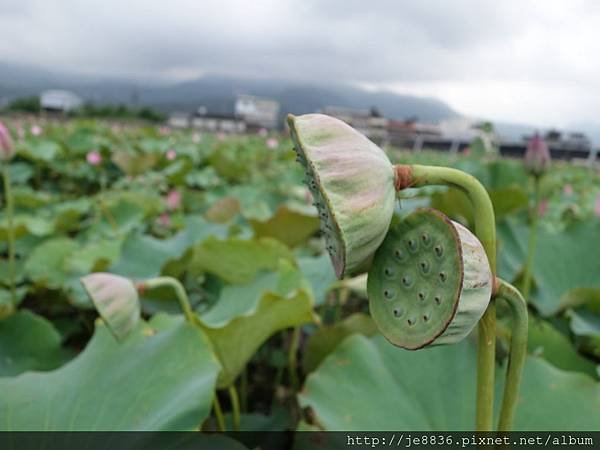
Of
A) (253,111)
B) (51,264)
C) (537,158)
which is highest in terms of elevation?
(537,158)

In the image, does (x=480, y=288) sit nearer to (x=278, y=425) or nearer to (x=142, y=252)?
(x=278, y=425)

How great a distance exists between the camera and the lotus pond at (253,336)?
0.52 m

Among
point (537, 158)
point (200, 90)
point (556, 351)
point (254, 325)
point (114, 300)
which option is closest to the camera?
point (114, 300)

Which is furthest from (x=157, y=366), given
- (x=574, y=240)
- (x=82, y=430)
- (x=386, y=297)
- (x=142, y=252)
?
(x=574, y=240)

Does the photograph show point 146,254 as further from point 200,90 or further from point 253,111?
point 200,90

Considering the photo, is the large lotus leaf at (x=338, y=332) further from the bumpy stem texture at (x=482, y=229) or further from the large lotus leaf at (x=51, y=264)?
the large lotus leaf at (x=51, y=264)

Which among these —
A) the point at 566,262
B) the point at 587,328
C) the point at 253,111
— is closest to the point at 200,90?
the point at 253,111

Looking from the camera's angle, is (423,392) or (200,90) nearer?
(423,392)

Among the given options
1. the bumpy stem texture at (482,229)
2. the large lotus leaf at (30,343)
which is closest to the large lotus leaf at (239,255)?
the large lotus leaf at (30,343)

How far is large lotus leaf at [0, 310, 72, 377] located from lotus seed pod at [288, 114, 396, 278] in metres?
0.75

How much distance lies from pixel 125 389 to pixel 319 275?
16.7 inches

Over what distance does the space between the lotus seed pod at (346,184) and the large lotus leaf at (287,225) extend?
83 centimetres

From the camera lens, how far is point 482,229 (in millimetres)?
299

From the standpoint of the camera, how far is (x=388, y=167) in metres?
0.28
